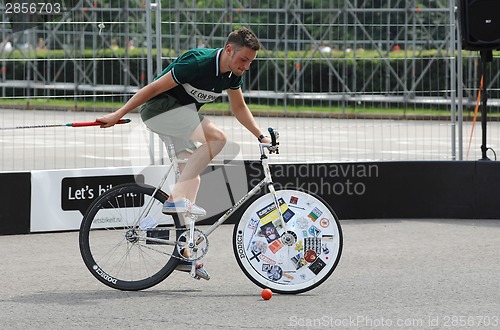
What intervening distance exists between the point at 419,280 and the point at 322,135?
3599 mm

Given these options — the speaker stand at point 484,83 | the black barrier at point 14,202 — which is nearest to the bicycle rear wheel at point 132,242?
the black barrier at point 14,202

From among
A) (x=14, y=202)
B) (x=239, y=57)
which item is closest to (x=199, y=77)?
(x=239, y=57)

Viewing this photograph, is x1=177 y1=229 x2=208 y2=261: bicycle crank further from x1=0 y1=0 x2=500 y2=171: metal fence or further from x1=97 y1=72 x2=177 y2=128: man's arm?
x1=0 y1=0 x2=500 y2=171: metal fence

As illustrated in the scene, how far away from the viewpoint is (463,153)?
38.8ft

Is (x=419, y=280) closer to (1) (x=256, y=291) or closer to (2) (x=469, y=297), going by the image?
(2) (x=469, y=297)

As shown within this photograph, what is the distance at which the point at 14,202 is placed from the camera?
10.2 m

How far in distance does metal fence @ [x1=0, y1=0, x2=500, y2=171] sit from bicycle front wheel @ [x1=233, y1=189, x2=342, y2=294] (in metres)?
3.35

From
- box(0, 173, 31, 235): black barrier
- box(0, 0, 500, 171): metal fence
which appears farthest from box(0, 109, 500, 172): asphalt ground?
box(0, 173, 31, 235): black barrier

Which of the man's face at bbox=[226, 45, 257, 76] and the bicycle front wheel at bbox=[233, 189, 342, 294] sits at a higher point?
the man's face at bbox=[226, 45, 257, 76]

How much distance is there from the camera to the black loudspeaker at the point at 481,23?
11156mm

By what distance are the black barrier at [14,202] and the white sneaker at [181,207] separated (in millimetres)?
2859

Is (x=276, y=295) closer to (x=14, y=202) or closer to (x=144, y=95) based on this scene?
(x=144, y=95)

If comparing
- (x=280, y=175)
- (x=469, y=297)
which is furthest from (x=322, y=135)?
(x=469, y=297)

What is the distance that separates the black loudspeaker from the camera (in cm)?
1116
